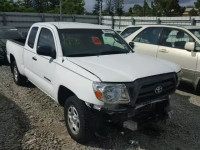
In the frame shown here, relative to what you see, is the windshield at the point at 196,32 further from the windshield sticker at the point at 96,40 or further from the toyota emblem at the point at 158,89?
the toyota emblem at the point at 158,89

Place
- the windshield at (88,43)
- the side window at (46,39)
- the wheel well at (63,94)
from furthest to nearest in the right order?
1. the side window at (46,39)
2. the windshield at (88,43)
3. the wheel well at (63,94)

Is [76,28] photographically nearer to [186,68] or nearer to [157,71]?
[157,71]

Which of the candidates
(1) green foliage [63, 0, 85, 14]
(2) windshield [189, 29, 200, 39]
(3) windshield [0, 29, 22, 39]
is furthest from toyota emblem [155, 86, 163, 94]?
(1) green foliage [63, 0, 85, 14]

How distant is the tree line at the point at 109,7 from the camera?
118 feet

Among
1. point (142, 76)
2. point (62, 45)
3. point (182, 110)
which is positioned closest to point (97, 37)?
point (62, 45)

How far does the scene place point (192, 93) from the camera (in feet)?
20.7

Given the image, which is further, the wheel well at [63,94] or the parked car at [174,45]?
the parked car at [174,45]

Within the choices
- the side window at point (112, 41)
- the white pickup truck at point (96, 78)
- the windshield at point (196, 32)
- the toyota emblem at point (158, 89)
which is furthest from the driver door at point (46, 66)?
the windshield at point (196, 32)

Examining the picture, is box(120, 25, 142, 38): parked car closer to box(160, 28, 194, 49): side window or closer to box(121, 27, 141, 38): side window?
box(121, 27, 141, 38): side window

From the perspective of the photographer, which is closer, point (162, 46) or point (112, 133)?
point (112, 133)

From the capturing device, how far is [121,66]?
369cm

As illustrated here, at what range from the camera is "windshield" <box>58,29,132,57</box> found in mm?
4199

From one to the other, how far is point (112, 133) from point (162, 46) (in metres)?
3.50

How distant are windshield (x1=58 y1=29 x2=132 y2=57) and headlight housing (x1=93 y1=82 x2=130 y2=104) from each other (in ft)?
3.53
